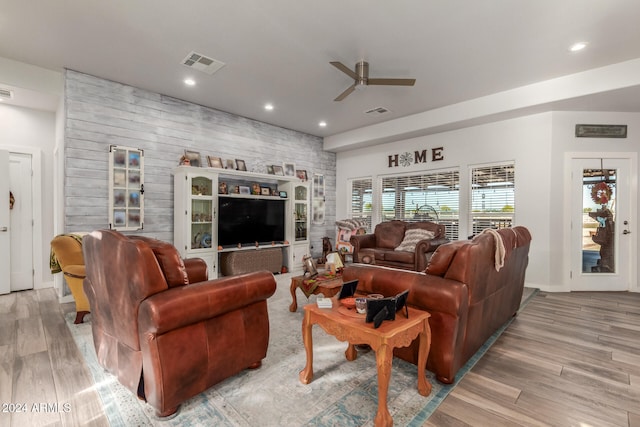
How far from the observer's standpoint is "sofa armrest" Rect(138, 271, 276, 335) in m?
1.55

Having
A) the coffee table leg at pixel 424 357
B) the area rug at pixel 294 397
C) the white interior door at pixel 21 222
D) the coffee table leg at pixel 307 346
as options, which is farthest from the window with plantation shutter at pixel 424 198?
the white interior door at pixel 21 222

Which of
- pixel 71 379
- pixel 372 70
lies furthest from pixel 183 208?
pixel 372 70

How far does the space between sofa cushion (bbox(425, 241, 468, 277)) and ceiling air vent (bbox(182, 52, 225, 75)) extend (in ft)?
10.9

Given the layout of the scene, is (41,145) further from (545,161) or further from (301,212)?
(545,161)

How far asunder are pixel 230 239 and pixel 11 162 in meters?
3.22

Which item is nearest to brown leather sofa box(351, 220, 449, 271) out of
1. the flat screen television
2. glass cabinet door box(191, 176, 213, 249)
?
the flat screen television

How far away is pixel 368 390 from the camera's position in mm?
1914

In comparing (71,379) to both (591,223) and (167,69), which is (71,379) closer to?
(167,69)

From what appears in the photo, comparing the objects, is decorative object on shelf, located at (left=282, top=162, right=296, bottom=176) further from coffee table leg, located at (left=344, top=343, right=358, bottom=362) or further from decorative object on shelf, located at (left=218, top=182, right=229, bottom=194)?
coffee table leg, located at (left=344, top=343, right=358, bottom=362)

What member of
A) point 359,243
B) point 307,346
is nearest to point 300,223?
point 359,243

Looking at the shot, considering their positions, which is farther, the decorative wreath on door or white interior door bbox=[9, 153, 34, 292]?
the decorative wreath on door

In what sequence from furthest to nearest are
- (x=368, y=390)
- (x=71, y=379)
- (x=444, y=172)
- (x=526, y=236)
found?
(x=444, y=172) < (x=526, y=236) < (x=71, y=379) < (x=368, y=390)

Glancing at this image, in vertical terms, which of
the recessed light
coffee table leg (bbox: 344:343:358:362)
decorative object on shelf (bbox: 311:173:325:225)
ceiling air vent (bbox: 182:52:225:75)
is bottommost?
coffee table leg (bbox: 344:343:358:362)

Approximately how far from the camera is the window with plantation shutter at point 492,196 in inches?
193
